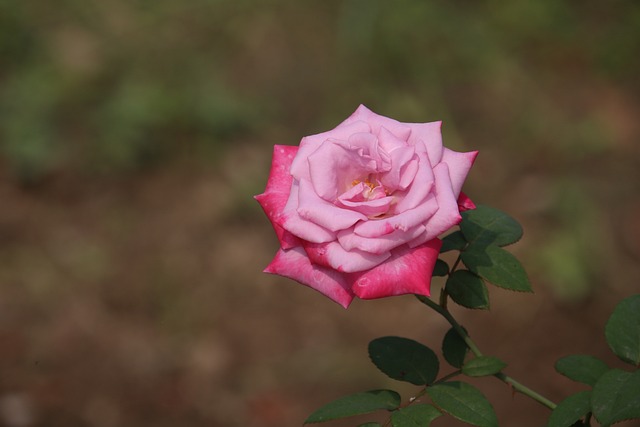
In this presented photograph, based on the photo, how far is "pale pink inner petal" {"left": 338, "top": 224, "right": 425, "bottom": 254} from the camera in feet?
2.75

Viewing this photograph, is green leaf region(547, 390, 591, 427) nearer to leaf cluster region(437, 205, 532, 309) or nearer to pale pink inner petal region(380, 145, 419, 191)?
leaf cluster region(437, 205, 532, 309)

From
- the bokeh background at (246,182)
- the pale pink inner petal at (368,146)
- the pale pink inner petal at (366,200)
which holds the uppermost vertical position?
the pale pink inner petal at (368,146)

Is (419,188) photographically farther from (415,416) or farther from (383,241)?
(415,416)

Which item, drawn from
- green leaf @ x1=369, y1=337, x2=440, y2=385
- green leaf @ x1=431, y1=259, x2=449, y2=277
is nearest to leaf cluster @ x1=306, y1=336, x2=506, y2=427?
green leaf @ x1=369, y1=337, x2=440, y2=385

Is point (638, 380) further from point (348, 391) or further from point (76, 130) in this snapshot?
point (76, 130)

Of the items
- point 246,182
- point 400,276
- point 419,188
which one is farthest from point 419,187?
point 246,182

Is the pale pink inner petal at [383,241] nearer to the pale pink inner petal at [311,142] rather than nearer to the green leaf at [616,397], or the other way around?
the pale pink inner petal at [311,142]

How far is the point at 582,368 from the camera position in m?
1.00

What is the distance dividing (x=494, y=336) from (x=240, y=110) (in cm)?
119

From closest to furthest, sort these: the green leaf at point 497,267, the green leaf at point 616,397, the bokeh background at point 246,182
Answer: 1. the green leaf at point 616,397
2. the green leaf at point 497,267
3. the bokeh background at point 246,182

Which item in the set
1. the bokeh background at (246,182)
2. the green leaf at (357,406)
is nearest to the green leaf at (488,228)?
the green leaf at (357,406)

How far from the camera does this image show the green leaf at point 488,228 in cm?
105

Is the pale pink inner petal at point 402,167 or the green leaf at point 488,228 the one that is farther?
the green leaf at point 488,228

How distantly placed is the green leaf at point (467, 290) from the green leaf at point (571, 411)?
0.47 ft
